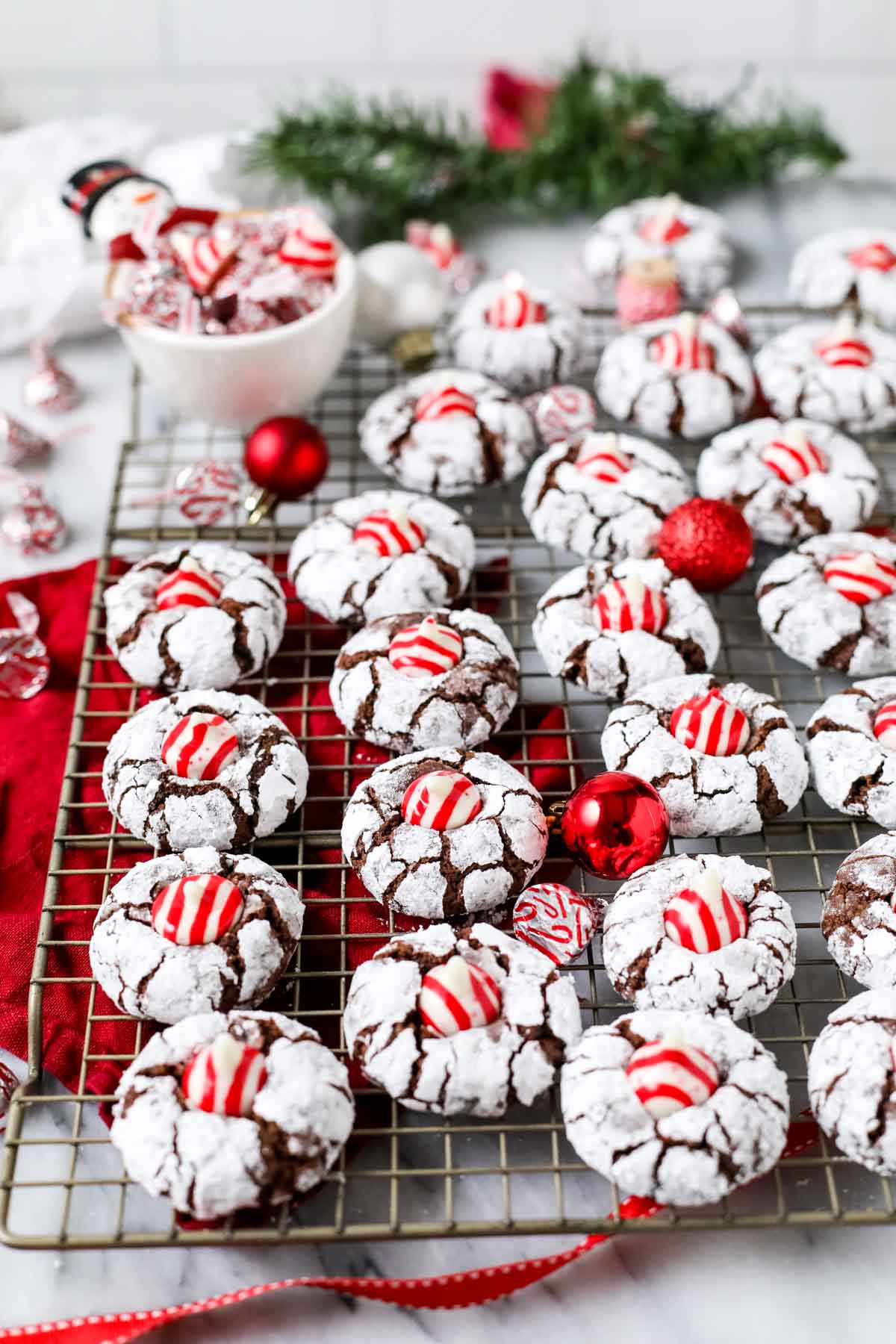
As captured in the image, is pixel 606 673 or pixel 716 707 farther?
pixel 606 673

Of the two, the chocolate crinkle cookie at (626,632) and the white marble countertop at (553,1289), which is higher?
the chocolate crinkle cookie at (626,632)

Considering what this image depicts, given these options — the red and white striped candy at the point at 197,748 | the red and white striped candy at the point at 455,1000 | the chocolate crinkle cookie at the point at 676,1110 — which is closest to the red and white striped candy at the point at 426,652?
the red and white striped candy at the point at 197,748

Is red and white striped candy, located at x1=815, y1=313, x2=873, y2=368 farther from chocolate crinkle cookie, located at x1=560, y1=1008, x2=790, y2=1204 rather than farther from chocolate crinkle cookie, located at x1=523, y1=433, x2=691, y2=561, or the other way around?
chocolate crinkle cookie, located at x1=560, y1=1008, x2=790, y2=1204

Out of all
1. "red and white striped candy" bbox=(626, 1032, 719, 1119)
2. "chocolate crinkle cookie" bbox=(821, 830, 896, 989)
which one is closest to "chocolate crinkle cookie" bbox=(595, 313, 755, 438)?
"chocolate crinkle cookie" bbox=(821, 830, 896, 989)

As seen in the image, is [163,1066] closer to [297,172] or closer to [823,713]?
[823,713]

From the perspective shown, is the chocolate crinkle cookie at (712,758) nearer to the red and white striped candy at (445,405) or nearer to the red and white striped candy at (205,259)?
the red and white striped candy at (445,405)

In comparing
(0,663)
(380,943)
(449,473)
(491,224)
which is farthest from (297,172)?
(380,943)
